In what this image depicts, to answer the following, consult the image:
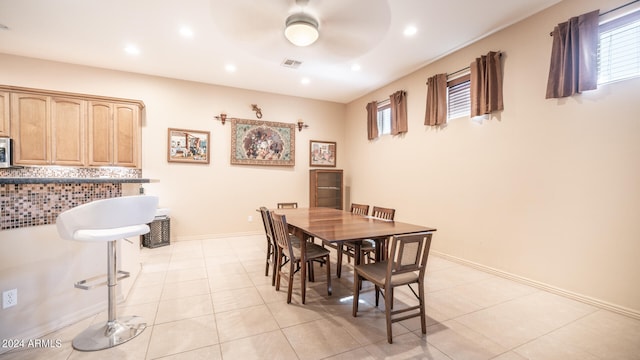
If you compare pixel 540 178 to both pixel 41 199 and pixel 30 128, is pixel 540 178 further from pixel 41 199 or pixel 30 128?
pixel 30 128

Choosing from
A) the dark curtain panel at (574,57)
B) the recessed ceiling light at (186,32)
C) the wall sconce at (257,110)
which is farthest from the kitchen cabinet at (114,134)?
the dark curtain panel at (574,57)

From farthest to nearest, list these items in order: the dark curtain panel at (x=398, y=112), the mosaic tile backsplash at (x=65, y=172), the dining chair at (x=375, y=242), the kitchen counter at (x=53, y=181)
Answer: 1. the dark curtain panel at (x=398, y=112)
2. the mosaic tile backsplash at (x=65, y=172)
3. the dining chair at (x=375, y=242)
4. the kitchen counter at (x=53, y=181)

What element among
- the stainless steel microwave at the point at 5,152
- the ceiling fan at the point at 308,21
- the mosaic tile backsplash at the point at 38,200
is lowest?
the mosaic tile backsplash at the point at 38,200

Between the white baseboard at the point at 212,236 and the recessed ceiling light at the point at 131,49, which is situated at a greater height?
the recessed ceiling light at the point at 131,49

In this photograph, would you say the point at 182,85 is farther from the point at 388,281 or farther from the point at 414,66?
the point at 388,281

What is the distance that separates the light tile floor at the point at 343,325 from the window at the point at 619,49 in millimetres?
2163

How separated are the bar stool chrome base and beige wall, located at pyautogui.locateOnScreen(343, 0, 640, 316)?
3.86 meters

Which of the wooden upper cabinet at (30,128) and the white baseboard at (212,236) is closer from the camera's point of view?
the wooden upper cabinet at (30,128)

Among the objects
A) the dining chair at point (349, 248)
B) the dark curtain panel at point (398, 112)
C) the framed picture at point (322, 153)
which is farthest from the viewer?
the framed picture at point (322, 153)

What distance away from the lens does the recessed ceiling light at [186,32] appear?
3323 mm

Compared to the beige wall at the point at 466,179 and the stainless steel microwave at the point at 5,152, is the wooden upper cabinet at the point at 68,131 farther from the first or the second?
the beige wall at the point at 466,179

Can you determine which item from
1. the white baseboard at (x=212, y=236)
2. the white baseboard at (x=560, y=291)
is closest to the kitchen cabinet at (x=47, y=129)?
the white baseboard at (x=212, y=236)

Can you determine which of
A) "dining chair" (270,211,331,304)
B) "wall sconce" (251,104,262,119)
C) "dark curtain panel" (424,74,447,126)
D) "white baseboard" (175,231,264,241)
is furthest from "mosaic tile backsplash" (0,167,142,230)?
"dark curtain panel" (424,74,447,126)

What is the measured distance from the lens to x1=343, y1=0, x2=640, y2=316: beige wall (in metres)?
2.40
